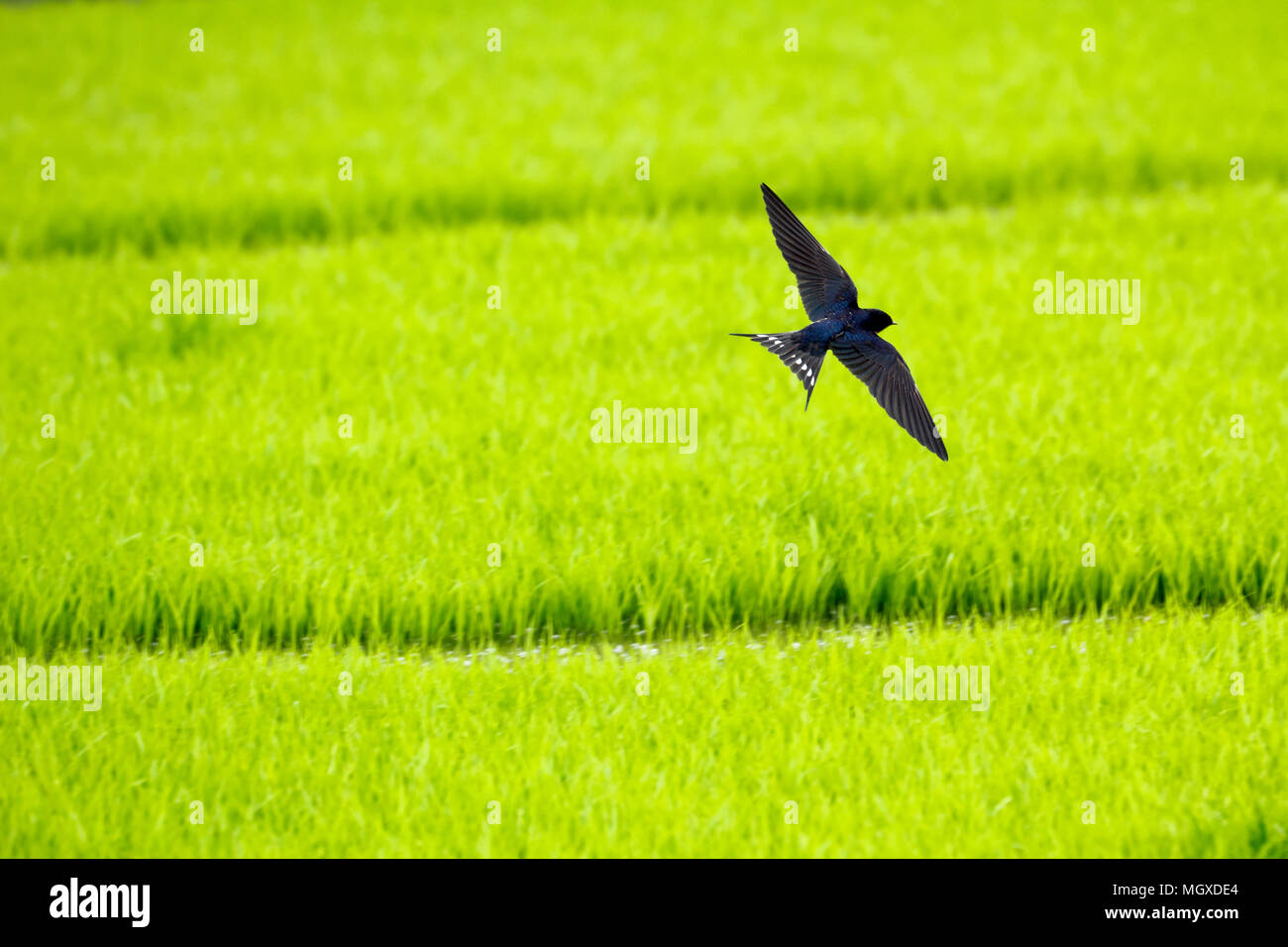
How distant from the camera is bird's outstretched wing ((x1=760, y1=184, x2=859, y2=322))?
448 cm

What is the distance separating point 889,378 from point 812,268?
0.56 m

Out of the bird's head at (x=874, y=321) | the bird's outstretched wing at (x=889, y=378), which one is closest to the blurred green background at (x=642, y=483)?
the bird's outstretched wing at (x=889, y=378)

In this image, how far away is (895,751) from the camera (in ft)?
13.1

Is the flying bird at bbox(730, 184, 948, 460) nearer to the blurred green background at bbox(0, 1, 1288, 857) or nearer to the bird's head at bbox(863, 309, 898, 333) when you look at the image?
the bird's head at bbox(863, 309, 898, 333)

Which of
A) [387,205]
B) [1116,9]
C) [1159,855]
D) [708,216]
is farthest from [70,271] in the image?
[1116,9]

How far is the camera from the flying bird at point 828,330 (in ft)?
14.0

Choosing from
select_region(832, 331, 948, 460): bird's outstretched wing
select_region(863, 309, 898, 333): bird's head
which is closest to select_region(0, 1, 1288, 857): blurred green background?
select_region(832, 331, 948, 460): bird's outstretched wing

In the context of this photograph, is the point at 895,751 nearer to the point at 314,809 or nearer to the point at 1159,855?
the point at 1159,855

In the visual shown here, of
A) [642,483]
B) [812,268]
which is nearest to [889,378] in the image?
[812,268]

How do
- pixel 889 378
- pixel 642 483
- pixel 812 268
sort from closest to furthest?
pixel 889 378, pixel 812 268, pixel 642 483

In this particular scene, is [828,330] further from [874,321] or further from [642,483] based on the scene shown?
[642,483]

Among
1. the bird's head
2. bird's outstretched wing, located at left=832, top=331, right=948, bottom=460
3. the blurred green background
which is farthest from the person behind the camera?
the bird's head

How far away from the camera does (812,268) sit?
455cm
